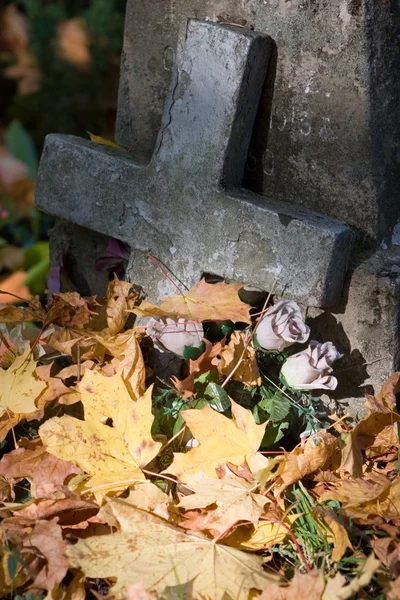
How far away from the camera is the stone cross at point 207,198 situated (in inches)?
66.6

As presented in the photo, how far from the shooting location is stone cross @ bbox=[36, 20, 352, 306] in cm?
169

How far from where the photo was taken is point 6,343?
A: 1896 mm

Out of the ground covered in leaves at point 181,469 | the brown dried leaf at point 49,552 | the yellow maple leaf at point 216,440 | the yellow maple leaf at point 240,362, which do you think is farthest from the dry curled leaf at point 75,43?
the brown dried leaf at point 49,552

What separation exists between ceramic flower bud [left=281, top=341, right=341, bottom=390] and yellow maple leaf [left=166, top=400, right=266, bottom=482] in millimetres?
157

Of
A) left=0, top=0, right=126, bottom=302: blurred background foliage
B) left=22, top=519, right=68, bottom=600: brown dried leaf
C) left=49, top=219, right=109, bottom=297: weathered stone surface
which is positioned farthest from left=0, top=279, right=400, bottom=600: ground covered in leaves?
left=0, top=0, right=126, bottom=302: blurred background foliage

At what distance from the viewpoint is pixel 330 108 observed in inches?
66.6

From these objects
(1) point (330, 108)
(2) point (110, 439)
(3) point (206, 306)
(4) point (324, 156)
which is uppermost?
(1) point (330, 108)

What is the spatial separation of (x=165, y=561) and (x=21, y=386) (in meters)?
0.55

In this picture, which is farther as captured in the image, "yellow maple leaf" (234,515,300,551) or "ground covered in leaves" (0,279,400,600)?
"yellow maple leaf" (234,515,300,551)

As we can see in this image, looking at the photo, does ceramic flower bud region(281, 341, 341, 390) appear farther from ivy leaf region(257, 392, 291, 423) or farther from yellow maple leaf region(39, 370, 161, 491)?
yellow maple leaf region(39, 370, 161, 491)

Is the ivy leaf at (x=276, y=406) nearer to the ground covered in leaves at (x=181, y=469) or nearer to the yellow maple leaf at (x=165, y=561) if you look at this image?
the ground covered in leaves at (x=181, y=469)

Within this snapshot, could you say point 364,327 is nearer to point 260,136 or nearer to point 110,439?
point 260,136

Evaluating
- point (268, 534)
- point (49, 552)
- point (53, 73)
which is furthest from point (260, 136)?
point (53, 73)

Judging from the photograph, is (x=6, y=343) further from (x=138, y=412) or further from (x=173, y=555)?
(x=173, y=555)
